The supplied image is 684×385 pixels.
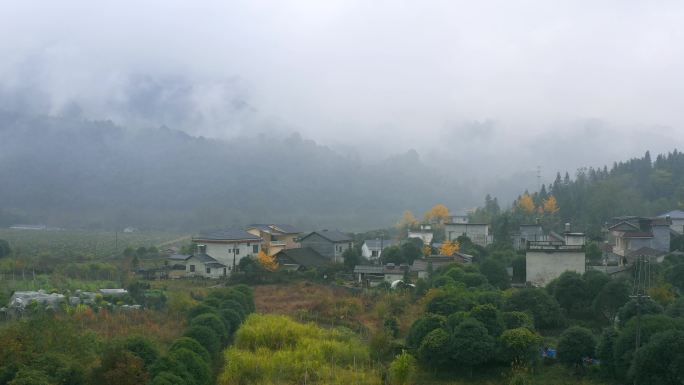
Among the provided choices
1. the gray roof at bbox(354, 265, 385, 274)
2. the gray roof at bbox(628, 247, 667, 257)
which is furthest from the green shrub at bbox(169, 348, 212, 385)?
the gray roof at bbox(628, 247, 667, 257)

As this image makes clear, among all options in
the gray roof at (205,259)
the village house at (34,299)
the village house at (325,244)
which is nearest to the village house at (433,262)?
the village house at (325,244)

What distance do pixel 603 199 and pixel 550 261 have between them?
29657 millimetres

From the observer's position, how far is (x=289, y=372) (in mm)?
14977

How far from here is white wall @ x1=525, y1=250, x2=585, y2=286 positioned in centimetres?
2738

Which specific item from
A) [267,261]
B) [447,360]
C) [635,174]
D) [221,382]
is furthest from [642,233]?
[635,174]

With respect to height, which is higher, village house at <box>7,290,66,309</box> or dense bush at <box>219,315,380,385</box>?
village house at <box>7,290,66,309</box>

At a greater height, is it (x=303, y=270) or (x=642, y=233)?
(x=642, y=233)

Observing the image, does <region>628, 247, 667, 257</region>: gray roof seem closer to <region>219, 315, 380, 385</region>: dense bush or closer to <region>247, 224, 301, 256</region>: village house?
<region>219, 315, 380, 385</region>: dense bush

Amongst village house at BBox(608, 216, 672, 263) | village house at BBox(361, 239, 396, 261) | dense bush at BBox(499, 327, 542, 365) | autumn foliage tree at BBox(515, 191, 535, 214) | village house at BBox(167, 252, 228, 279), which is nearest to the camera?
dense bush at BBox(499, 327, 542, 365)

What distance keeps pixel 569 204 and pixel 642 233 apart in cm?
2308

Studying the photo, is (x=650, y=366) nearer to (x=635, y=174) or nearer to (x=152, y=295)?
(x=152, y=295)

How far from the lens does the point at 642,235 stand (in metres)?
33.6

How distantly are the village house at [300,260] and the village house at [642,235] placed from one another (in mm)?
16179

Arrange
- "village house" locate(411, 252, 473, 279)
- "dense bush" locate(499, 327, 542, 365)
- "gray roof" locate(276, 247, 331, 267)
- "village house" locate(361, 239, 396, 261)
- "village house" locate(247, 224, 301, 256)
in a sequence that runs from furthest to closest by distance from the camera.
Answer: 1. "village house" locate(361, 239, 396, 261)
2. "village house" locate(247, 224, 301, 256)
3. "gray roof" locate(276, 247, 331, 267)
4. "village house" locate(411, 252, 473, 279)
5. "dense bush" locate(499, 327, 542, 365)
